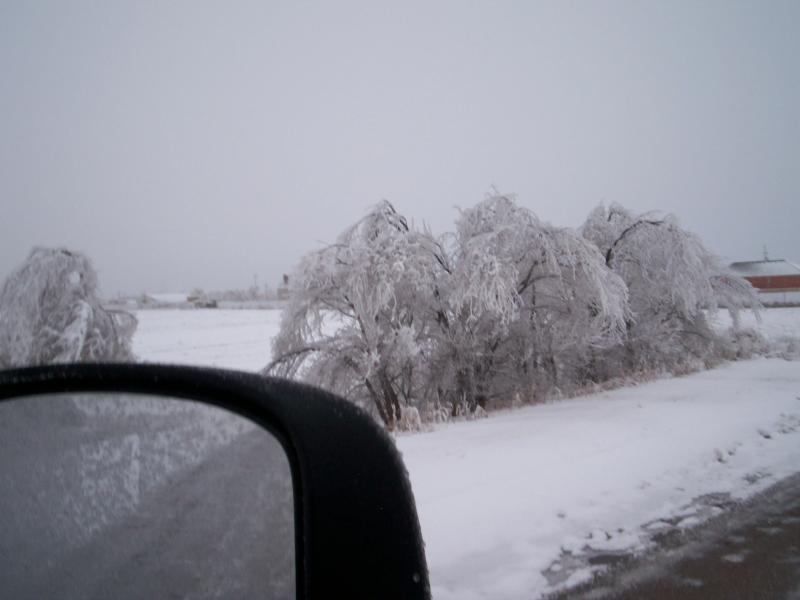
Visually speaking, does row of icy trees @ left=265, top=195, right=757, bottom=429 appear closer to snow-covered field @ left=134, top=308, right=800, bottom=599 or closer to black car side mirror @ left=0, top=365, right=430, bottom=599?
snow-covered field @ left=134, top=308, right=800, bottom=599

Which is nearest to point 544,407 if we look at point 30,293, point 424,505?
point 424,505

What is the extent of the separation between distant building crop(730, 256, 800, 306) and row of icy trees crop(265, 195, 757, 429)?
4602cm

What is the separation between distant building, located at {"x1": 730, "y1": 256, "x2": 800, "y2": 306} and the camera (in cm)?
4805

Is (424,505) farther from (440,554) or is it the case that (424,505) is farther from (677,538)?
(677,538)

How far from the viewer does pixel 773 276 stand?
59906 mm

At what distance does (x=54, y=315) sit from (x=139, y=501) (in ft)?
35.2

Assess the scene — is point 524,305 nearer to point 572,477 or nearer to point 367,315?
point 367,315

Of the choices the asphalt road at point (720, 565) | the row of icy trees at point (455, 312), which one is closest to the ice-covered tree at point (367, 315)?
the row of icy trees at point (455, 312)

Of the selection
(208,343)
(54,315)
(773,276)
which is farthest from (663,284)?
(773,276)

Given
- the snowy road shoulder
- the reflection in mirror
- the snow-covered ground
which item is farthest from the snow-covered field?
the snow-covered ground

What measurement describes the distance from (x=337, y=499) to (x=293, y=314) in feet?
34.9

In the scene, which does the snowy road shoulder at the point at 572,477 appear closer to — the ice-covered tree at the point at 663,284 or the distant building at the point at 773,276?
the ice-covered tree at the point at 663,284

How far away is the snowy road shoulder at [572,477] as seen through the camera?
11.2 feet

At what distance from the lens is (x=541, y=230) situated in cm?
1090
